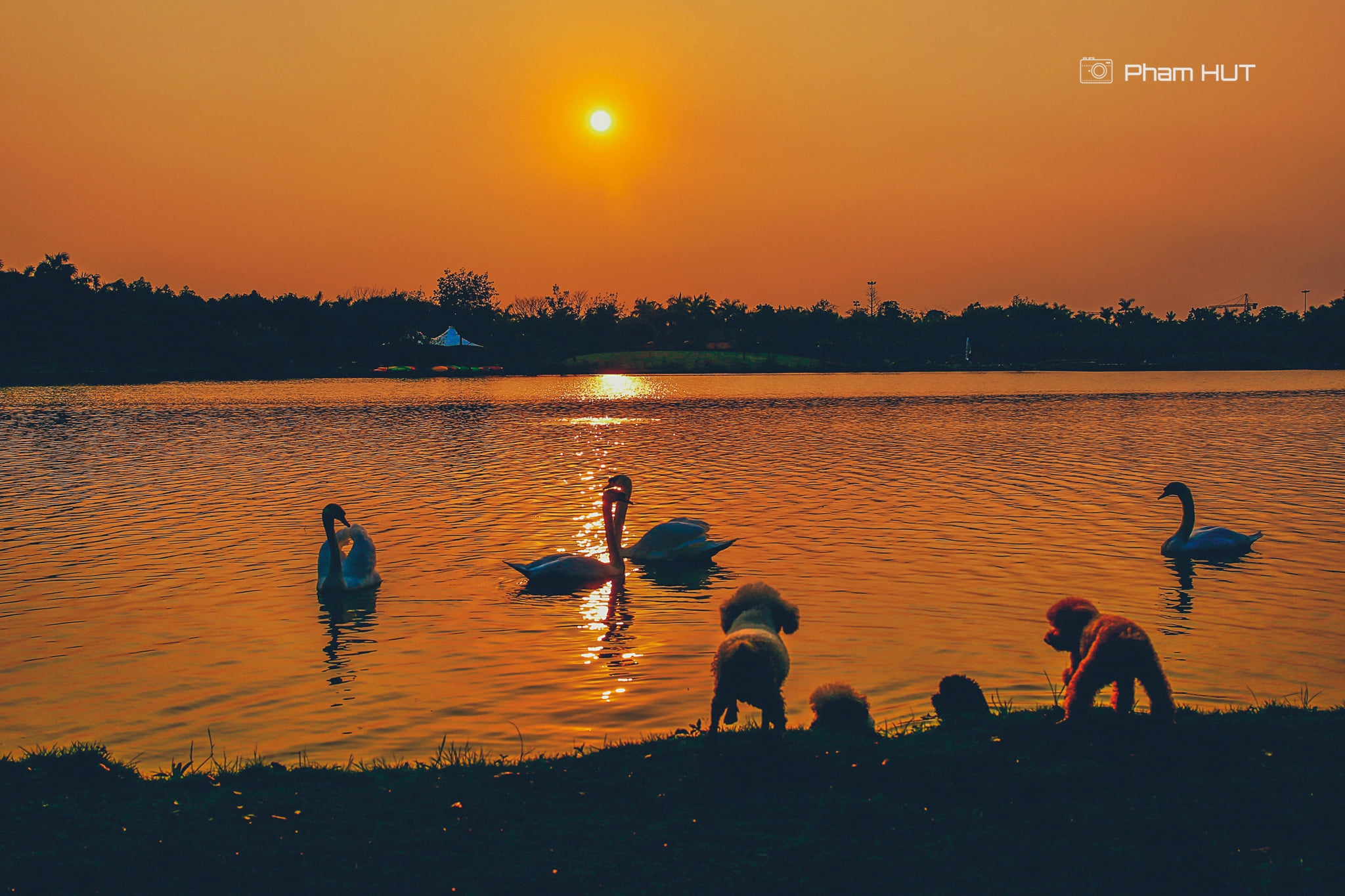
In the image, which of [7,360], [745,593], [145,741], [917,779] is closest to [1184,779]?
[917,779]

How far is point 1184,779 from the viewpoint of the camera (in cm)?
551

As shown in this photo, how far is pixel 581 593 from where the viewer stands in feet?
41.2

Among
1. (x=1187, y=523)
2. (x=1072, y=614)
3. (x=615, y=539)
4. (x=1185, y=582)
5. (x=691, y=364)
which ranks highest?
(x=691, y=364)

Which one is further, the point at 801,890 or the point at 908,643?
the point at 908,643

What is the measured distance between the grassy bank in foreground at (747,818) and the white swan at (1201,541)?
8.28 m

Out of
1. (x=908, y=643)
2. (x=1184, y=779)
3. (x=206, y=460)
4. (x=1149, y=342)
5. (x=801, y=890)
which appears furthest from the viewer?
(x=1149, y=342)

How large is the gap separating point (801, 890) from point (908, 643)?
5921 mm

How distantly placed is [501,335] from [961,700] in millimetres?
171951

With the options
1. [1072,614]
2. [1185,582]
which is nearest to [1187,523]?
[1185,582]

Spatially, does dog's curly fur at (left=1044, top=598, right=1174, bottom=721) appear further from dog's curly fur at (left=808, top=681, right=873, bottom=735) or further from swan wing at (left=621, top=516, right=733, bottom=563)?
swan wing at (left=621, top=516, right=733, bottom=563)

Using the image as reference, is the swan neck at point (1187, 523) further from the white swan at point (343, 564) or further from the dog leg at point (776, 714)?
the white swan at point (343, 564)

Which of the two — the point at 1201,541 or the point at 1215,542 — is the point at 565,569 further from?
the point at 1215,542

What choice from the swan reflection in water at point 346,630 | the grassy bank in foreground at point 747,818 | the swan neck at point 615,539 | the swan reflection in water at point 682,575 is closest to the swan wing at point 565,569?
the swan neck at point 615,539

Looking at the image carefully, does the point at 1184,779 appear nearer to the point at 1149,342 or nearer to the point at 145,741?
the point at 145,741
